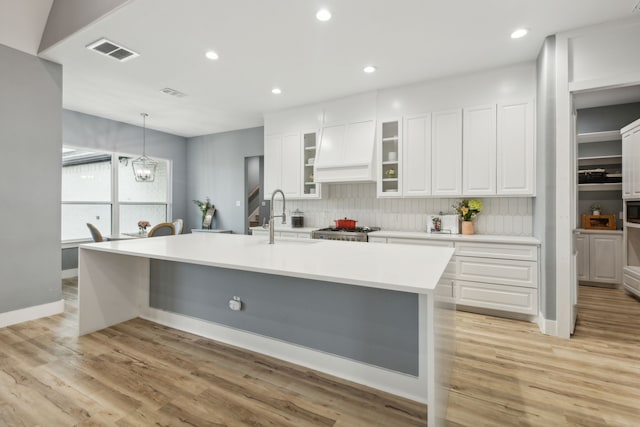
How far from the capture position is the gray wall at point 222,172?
20.9 ft

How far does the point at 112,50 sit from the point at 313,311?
3.30m

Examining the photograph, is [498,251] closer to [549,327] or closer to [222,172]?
[549,327]

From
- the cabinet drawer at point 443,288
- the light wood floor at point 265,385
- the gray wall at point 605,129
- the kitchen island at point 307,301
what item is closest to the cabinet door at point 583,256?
the gray wall at point 605,129

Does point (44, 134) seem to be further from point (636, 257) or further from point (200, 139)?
point (636, 257)

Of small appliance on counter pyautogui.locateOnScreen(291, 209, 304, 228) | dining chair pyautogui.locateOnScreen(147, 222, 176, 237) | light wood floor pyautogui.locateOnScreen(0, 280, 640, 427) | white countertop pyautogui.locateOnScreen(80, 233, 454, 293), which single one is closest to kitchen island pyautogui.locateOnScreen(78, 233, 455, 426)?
white countertop pyautogui.locateOnScreen(80, 233, 454, 293)

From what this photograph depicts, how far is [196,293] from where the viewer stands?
2748 millimetres

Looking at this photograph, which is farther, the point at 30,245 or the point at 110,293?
the point at 30,245

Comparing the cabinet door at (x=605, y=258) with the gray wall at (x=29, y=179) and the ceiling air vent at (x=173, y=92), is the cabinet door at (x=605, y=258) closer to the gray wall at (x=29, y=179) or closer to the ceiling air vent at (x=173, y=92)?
the ceiling air vent at (x=173, y=92)

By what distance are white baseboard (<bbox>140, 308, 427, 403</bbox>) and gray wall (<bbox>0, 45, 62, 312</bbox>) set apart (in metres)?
1.61

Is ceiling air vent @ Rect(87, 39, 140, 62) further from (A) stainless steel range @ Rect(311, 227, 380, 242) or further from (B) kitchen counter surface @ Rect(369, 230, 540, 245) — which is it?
(B) kitchen counter surface @ Rect(369, 230, 540, 245)

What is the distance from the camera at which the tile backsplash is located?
12.2ft

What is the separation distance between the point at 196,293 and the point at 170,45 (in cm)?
243

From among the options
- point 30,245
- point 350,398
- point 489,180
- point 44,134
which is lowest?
point 350,398

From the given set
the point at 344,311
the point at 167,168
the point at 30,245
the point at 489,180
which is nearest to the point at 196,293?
the point at 344,311
